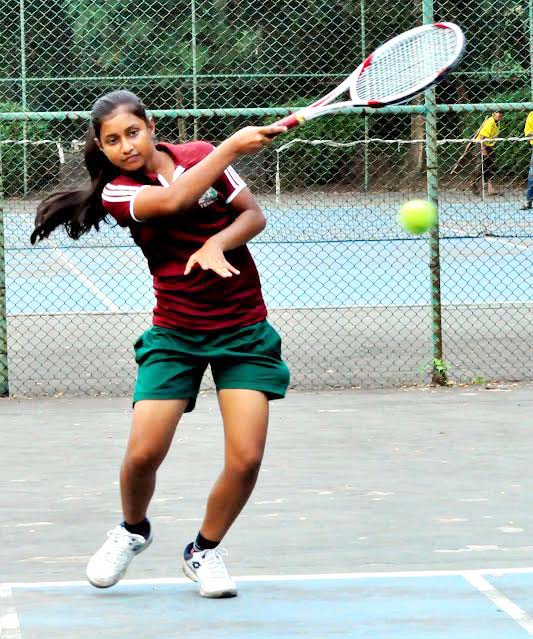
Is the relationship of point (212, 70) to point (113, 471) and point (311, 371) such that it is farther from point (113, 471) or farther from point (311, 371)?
point (113, 471)

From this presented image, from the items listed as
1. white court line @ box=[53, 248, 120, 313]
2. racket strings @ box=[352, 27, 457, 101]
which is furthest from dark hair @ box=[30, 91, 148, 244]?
white court line @ box=[53, 248, 120, 313]

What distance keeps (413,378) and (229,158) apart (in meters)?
4.86

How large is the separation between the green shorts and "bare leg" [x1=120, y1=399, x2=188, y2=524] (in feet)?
0.12

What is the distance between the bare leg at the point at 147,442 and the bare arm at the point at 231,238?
492 millimetres

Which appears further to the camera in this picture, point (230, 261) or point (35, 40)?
point (35, 40)

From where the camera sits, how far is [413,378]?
8703 millimetres

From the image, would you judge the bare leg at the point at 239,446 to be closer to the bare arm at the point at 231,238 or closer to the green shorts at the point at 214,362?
the green shorts at the point at 214,362

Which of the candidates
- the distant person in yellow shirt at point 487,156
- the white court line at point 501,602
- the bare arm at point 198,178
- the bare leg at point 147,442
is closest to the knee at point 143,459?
the bare leg at point 147,442

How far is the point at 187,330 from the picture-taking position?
14.4 ft

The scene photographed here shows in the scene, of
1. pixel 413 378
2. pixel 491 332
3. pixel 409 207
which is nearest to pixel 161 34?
pixel 491 332

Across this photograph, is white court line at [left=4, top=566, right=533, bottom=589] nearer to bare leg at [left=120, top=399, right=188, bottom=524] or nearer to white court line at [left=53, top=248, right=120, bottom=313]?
bare leg at [left=120, top=399, right=188, bottom=524]

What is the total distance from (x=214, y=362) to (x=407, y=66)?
1.43m

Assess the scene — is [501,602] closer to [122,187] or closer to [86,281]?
[122,187]

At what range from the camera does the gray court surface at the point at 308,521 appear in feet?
13.6
